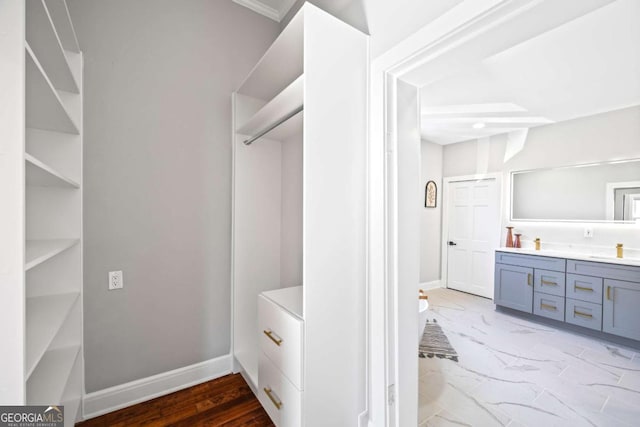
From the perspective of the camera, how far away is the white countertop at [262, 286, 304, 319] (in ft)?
4.56

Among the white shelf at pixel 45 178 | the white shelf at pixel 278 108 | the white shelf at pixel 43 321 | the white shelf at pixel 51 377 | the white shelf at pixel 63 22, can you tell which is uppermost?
the white shelf at pixel 63 22

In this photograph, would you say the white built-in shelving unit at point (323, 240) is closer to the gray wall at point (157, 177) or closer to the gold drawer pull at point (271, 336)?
the gold drawer pull at point (271, 336)

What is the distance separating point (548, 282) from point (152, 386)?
14.6ft

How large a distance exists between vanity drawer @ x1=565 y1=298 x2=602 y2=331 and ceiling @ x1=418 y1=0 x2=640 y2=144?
237cm

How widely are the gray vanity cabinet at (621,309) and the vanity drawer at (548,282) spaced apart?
0.40 metres

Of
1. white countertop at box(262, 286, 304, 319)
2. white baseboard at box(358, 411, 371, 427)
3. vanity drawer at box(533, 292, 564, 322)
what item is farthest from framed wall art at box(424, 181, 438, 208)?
white baseboard at box(358, 411, 371, 427)

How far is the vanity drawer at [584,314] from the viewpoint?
3074 mm

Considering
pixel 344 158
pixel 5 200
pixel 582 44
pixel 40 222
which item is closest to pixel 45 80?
pixel 5 200

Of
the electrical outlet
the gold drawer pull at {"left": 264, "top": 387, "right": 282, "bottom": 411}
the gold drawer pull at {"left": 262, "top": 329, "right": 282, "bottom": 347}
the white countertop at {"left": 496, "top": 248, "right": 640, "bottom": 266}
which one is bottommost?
the gold drawer pull at {"left": 264, "top": 387, "right": 282, "bottom": 411}

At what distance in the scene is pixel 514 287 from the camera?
378 cm

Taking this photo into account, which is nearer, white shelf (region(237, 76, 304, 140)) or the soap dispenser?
white shelf (region(237, 76, 304, 140))

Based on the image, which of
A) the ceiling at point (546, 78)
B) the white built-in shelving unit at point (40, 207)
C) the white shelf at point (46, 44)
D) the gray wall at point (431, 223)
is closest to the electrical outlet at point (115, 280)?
the white built-in shelving unit at point (40, 207)

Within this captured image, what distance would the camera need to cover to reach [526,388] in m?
2.17

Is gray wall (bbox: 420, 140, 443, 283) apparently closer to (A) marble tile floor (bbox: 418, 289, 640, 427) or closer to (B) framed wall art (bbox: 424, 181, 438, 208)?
(B) framed wall art (bbox: 424, 181, 438, 208)
